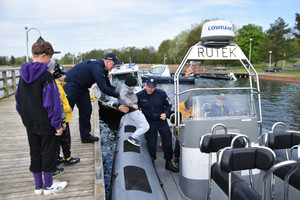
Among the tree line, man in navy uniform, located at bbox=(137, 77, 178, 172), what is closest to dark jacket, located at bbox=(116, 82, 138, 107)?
man in navy uniform, located at bbox=(137, 77, 178, 172)

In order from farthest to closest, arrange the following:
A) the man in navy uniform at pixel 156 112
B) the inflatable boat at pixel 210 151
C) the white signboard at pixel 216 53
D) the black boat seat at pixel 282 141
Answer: the man in navy uniform at pixel 156 112
the white signboard at pixel 216 53
the black boat seat at pixel 282 141
the inflatable boat at pixel 210 151

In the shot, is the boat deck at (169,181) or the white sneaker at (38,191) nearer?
the white sneaker at (38,191)

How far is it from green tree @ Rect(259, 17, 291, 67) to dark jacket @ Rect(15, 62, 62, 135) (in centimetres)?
5028

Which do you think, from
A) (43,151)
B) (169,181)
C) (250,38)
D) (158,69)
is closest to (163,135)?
(169,181)

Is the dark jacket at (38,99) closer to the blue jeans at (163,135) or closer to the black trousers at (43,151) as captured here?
the black trousers at (43,151)

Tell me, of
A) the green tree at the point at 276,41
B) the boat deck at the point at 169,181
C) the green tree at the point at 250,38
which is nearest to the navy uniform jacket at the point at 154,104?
the boat deck at the point at 169,181

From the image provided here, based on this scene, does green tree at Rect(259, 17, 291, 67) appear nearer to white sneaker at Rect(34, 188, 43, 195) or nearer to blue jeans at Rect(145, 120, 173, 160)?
blue jeans at Rect(145, 120, 173, 160)

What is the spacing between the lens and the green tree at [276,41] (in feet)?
148

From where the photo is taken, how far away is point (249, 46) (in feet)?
185

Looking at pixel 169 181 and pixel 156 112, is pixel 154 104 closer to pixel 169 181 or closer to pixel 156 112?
pixel 156 112

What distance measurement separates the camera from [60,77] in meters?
3.36

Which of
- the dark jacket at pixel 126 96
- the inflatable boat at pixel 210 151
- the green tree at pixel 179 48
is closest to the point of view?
the inflatable boat at pixel 210 151

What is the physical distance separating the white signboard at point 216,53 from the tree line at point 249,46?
3284cm

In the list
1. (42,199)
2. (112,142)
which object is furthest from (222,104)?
(112,142)
